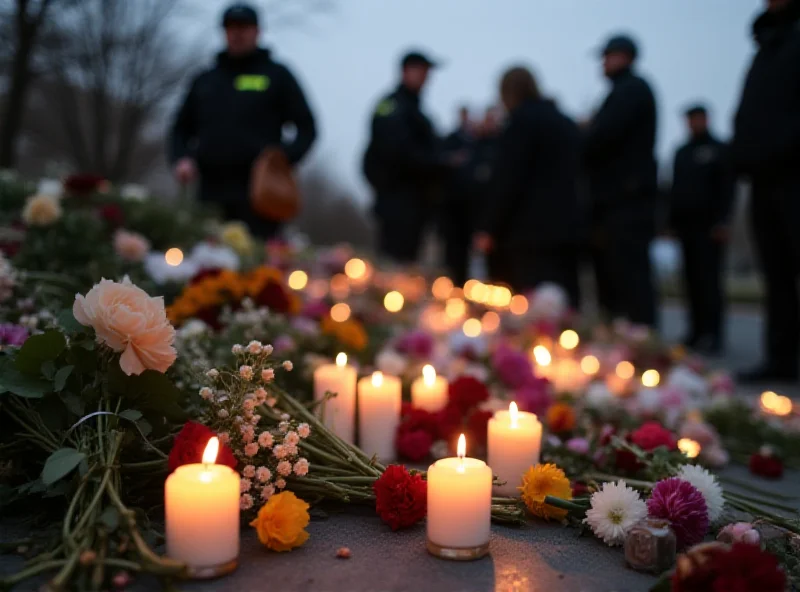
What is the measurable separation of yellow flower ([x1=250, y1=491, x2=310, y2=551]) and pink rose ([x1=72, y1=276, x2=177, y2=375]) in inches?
16.4

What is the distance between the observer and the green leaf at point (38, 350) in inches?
70.8

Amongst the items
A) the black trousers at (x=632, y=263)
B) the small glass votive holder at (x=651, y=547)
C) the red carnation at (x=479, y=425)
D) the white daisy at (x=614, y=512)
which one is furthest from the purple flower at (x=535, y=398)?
the black trousers at (x=632, y=263)

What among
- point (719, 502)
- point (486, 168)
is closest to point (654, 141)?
point (486, 168)

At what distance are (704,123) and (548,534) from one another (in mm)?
6192

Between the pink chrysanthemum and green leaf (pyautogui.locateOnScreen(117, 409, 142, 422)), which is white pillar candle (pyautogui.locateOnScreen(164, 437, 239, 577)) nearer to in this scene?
green leaf (pyautogui.locateOnScreen(117, 409, 142, 422))

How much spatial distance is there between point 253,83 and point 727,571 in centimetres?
433

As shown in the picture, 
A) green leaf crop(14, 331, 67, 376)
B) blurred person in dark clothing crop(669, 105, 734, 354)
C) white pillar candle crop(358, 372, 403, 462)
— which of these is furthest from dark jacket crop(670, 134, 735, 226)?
green leaf crop(14, 331, 67, 376)

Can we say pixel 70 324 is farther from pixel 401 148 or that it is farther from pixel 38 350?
pixel 401 148

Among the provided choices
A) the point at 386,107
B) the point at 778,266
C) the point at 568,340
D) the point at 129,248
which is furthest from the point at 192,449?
the point at 386,107

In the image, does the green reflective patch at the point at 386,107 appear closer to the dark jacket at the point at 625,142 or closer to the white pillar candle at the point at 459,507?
the dark jacket at the point at 625,142

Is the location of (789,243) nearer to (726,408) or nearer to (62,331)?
(726,408)

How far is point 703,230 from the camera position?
6.85m

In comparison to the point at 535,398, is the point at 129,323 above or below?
above

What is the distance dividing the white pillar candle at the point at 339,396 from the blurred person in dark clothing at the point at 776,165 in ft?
10.5
